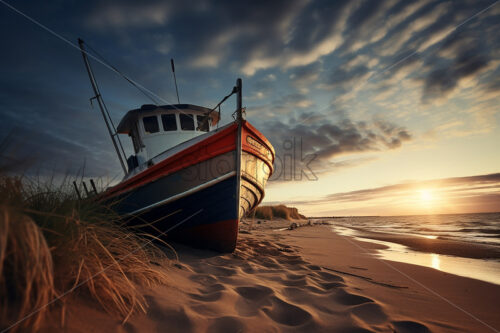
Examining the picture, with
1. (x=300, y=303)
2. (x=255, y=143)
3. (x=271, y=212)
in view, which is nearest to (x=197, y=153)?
(x=255, y=143)

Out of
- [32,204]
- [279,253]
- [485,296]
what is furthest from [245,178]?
[485,296]

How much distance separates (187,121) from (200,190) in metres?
3.57

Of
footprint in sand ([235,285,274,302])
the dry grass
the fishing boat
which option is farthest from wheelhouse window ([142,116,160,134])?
the dry grass

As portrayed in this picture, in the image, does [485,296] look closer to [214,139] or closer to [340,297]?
[340,297]

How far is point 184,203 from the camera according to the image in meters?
4.46

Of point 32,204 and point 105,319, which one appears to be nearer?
point 105,319

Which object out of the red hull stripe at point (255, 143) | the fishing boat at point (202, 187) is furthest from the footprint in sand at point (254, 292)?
the red hull stripe at point (255, 143)

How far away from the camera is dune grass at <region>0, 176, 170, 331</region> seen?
1.07 m

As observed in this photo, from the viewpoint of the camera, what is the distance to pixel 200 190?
14.4 ft

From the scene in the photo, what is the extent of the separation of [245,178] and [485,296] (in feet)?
12.5

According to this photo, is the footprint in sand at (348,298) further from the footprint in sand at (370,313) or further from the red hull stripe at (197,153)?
the red hull stripe at (197,153)

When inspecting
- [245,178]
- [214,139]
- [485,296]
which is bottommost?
[485,296]

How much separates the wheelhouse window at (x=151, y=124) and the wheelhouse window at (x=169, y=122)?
218mm

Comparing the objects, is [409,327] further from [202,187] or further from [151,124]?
→ [151,124]
